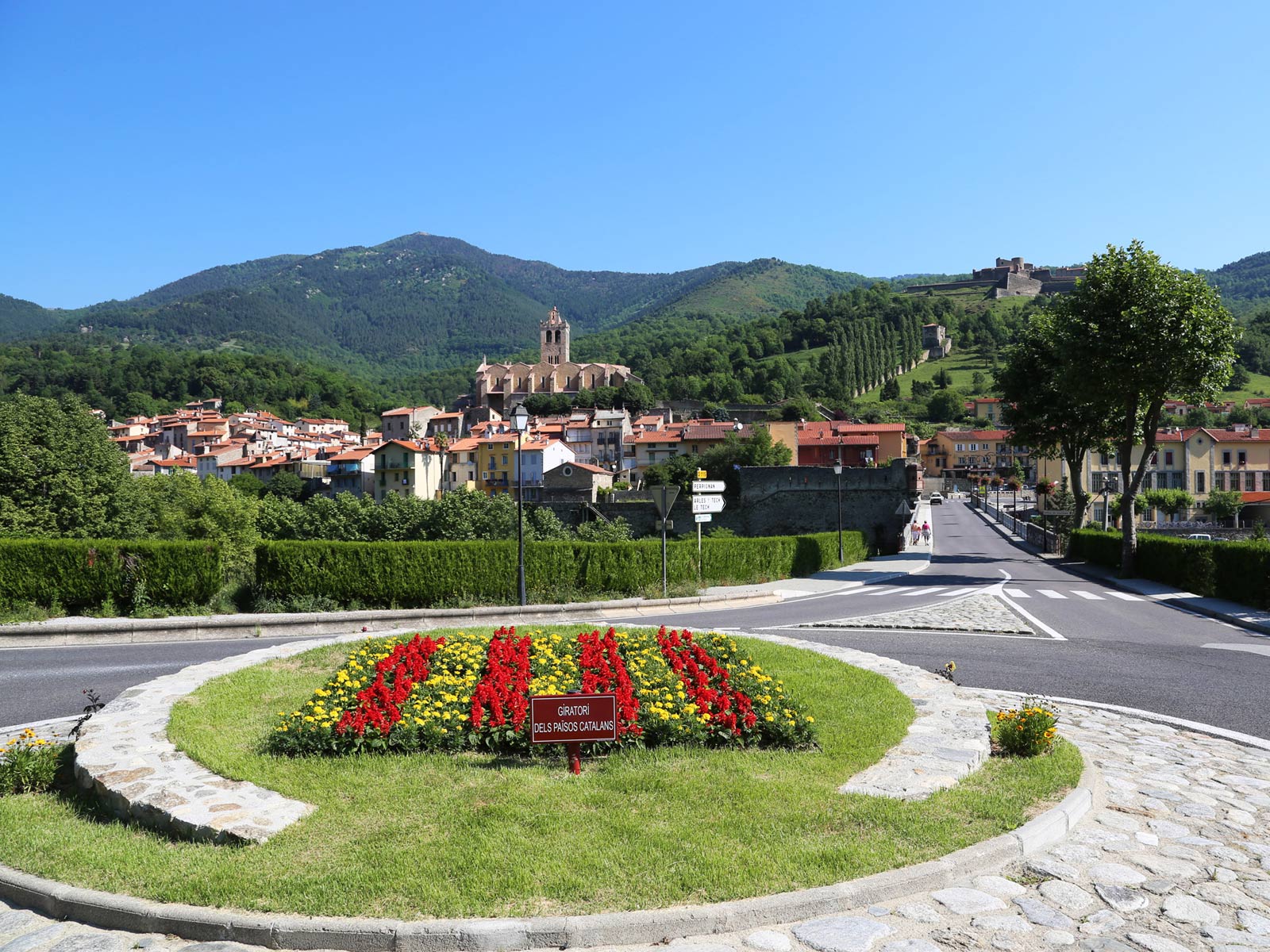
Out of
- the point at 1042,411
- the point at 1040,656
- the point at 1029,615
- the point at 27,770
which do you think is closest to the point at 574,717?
the point at 27,770

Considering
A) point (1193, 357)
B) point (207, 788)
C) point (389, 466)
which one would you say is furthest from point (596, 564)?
point (389, 466)

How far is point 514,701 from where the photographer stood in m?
7.69

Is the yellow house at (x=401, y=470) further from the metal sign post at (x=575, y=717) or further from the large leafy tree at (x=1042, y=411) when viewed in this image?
the metal sign post at (x=575, y=717)

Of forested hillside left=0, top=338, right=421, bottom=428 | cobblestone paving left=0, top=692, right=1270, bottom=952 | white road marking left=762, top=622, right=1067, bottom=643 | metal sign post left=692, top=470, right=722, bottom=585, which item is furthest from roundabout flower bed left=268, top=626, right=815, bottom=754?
forested hillside left=0, top=338, right=421, bottom=428

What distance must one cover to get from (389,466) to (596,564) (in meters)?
81.0

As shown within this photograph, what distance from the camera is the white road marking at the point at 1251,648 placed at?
46.1ft

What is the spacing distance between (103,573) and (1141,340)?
3124 cm

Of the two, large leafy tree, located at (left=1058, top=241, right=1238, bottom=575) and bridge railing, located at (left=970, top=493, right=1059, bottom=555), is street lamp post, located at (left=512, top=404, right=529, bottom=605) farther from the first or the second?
bridge railing, located at (left=970, top=493, right=1059, bottom=555)

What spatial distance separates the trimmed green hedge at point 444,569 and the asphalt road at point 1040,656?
10.9 feet

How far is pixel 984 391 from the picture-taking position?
172875 mm

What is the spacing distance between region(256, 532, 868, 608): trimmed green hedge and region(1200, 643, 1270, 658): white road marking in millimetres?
13366

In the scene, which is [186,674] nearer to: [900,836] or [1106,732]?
[900,836]

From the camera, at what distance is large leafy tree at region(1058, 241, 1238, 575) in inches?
1132

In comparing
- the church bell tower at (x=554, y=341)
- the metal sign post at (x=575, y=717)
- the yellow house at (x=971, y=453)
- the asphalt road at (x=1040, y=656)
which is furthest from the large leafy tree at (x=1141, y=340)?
the church bell tower at (x=554, y=341)
